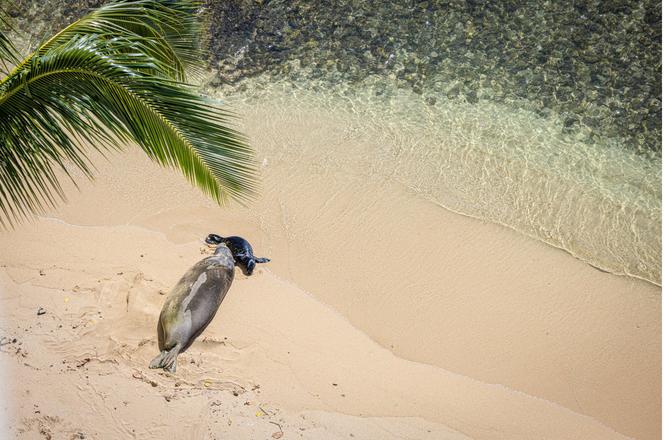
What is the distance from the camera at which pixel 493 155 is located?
7.72 metres

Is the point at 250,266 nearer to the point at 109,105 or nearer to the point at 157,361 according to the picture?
the point at 157,361

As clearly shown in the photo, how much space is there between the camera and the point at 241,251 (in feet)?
19.7

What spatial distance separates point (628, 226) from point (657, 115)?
90.0 inches

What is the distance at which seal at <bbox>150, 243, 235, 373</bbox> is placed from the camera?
4.80 meters

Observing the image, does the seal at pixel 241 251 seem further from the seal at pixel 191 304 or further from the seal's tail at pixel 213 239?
the seal at pixel 191 304

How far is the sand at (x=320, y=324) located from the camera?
4465 mm

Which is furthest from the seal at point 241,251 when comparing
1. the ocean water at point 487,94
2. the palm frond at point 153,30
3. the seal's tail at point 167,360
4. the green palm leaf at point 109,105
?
the green palm leaf at point 109,105

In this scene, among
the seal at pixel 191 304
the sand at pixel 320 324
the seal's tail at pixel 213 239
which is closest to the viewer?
the sand at pixel 320 324

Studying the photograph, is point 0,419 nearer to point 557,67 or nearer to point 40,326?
point 40,326

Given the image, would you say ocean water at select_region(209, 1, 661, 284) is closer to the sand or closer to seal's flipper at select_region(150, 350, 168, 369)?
the sand

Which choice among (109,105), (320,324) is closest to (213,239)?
(320,324)

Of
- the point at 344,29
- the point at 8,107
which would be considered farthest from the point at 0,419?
the point at 344,29

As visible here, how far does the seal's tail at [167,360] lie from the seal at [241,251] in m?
1.27

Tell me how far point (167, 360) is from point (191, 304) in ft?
1.64
